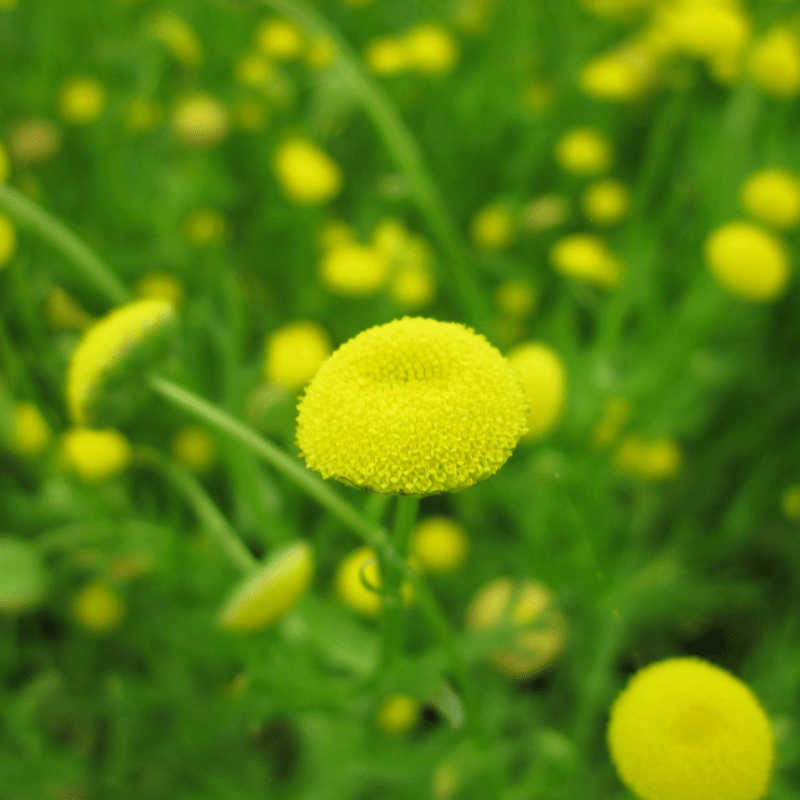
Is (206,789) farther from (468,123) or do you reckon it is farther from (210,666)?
(468,123)

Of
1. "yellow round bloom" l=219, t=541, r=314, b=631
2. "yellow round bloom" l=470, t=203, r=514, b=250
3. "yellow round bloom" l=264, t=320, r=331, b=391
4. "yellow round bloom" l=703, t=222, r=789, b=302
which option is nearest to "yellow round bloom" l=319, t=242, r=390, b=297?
"yellow round bloom" l=264, t=320, r=331, b=391

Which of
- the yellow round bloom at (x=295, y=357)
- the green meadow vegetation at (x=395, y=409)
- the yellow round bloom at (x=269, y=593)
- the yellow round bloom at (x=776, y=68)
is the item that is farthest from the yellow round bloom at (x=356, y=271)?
the yellow round bloom at (x=776, y=68)

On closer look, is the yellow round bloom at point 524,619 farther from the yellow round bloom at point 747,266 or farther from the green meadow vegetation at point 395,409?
the yellow round bloom at point 747,266

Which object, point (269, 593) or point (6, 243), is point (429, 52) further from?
point (269, 593)

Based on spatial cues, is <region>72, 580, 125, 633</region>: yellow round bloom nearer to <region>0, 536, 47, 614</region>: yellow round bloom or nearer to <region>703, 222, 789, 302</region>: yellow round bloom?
<region>0, 536, 47, 614</region>: yellow round bloom

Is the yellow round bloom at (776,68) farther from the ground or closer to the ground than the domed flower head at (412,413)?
farther from the ground

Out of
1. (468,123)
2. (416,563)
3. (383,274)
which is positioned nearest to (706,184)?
(468,123)
